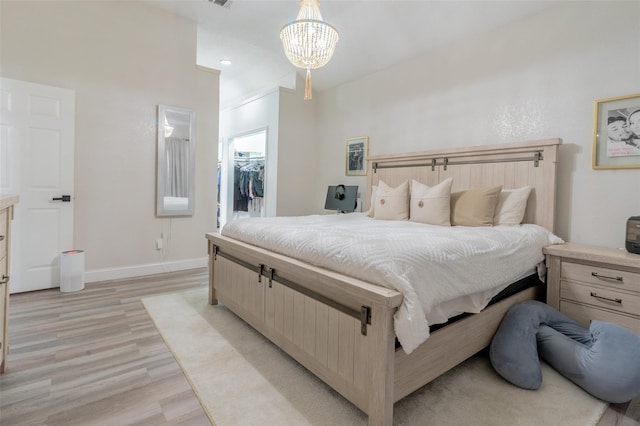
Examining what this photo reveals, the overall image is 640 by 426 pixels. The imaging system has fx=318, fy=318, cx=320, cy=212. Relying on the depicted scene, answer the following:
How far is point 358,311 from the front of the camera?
4.60ft

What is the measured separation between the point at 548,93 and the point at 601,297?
1.69 m

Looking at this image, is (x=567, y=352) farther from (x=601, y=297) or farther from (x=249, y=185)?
(x=249, y=185)

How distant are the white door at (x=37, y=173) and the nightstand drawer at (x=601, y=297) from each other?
14.4ft

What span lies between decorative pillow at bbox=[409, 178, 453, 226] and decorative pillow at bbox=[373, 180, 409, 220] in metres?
0.13

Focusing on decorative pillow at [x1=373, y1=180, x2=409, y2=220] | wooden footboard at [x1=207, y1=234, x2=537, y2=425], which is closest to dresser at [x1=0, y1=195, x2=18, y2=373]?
wooden footboard at [x1=207, y1=234, x2=537, y2=425]

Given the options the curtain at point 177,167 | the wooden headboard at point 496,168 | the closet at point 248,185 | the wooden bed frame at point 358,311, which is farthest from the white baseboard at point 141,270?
the wooden headboard at point 496,168

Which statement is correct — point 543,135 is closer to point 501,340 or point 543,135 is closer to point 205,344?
point 501,340

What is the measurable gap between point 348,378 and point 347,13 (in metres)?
3.61

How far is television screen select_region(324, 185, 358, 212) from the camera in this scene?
4.34m

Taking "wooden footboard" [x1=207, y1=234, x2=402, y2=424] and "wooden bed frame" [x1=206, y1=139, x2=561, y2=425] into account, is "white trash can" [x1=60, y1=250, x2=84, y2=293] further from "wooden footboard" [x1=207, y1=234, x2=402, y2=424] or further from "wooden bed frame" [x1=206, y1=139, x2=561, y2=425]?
"wooden footboard" [x1=207, y1=234, x2=402, y2=424]

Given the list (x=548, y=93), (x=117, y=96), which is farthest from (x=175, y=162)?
(x=548, y=93)

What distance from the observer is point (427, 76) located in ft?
11.9

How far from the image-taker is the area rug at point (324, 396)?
1442 millimetres

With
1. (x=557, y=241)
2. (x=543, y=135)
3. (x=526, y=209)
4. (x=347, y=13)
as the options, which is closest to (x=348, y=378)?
(x=557, y=241)
